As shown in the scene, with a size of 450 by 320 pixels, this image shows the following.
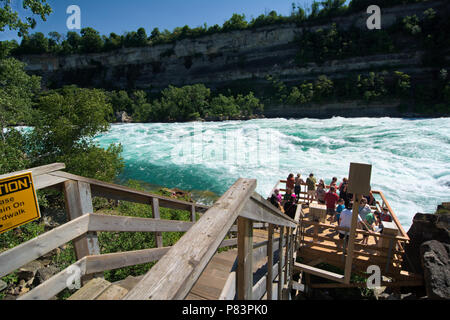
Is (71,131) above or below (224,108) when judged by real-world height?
below

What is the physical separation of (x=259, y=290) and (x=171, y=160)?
18.5m

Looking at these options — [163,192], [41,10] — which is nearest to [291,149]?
[163,192]

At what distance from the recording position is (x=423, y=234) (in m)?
6.98

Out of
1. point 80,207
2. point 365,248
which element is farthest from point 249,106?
point 80,207

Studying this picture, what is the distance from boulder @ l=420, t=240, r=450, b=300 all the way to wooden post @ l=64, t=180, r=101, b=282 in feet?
22.6

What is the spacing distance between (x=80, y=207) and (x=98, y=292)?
1.95 feet

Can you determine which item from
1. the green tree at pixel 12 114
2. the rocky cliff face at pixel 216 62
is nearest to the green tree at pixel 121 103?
the rocky cliff face at pixel 216 62

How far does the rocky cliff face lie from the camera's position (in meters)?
55.2

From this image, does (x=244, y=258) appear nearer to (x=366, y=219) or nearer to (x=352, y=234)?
(x=352, y=234)

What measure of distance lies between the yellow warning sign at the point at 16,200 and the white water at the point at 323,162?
1173 cm

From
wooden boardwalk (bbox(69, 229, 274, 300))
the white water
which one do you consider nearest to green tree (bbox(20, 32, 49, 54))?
the white water

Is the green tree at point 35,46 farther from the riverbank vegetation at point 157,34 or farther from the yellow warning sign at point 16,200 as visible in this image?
the yellow warning sign at point 16,200

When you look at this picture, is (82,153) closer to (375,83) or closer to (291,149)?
(291,149)

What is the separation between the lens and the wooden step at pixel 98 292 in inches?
59.7
